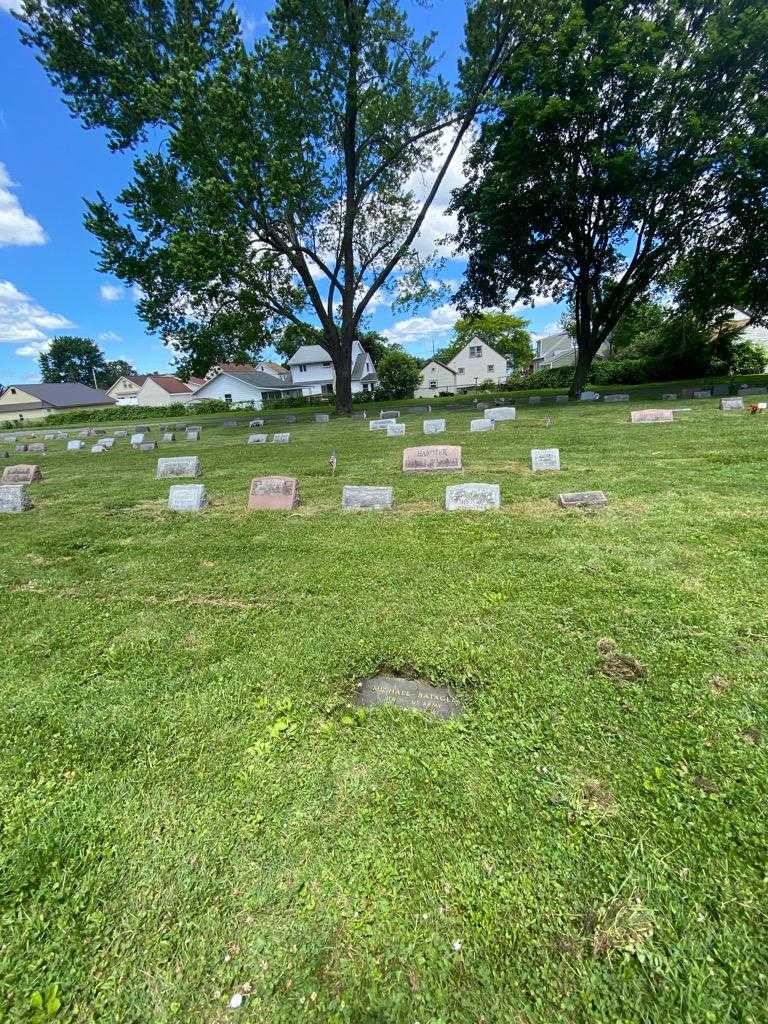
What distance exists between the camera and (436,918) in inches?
61.3

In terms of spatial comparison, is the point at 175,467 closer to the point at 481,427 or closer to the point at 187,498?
the point at 187,498

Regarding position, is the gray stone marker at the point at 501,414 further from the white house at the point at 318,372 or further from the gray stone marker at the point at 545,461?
the white house at the point at 318,372

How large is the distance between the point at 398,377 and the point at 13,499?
38.7 m

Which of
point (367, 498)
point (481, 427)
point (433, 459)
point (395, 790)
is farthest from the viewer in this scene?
point (481, 427)

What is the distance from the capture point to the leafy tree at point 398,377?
42.3 metres

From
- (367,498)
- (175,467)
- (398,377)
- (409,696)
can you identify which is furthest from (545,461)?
(398,377)

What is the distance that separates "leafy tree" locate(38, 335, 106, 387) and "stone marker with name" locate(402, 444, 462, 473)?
342ft

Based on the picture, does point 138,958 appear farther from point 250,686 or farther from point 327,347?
point 327,347

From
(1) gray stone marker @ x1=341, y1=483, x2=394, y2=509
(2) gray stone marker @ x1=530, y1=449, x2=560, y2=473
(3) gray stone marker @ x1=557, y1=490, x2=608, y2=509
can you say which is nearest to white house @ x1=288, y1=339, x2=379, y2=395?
(2) gray stone marker @ x1=530, y1=449, x2=560, y2=473

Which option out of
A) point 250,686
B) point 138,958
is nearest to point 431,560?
point 250,686

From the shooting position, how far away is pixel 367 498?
6.11 meters

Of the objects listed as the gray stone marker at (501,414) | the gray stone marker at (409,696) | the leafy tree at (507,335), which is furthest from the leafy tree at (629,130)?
the leafy tree at (507,335)

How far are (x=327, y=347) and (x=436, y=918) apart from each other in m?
22.5

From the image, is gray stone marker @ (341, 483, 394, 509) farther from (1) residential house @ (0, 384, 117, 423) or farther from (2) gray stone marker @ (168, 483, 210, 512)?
(1) residential house @ (0, 384, 117, 423)
